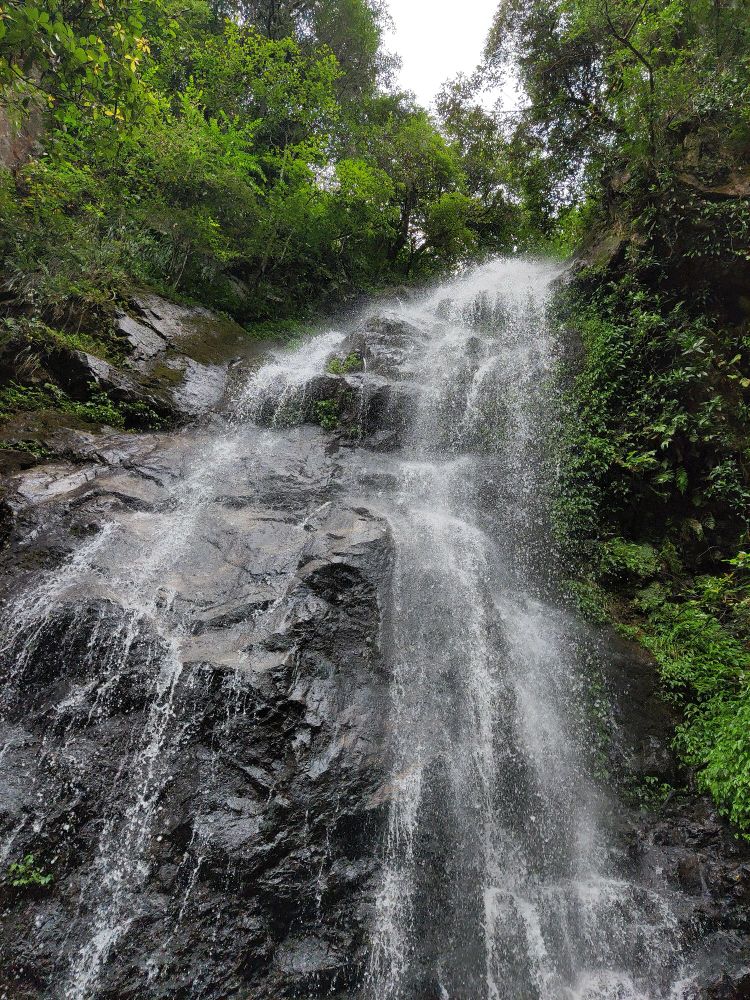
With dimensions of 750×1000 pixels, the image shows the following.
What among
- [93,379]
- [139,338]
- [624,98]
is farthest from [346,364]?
[624,98]

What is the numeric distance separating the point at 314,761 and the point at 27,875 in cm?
237

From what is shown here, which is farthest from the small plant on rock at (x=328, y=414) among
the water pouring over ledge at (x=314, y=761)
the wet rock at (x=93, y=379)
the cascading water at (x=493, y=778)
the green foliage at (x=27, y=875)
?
the green foliage at (x=27, y=875)

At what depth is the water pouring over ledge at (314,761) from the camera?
4.13 m

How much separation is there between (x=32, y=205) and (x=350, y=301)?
28.8 feet

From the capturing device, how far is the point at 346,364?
10.8 metres

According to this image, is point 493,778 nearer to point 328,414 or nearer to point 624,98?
point 328,414

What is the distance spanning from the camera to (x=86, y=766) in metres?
4.58

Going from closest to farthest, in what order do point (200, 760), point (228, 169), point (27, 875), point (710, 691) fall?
point (27, 875) → point (200, 760) → point (710, 691) → point (228, 169)

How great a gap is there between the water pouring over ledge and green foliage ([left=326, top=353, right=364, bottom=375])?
155 inches

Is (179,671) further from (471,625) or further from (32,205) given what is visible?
(32,205)

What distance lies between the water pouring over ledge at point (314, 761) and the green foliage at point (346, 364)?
3930 mm

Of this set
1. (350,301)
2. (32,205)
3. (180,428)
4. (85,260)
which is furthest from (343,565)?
(350,301)

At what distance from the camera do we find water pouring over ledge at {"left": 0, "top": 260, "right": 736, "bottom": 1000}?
4.13m

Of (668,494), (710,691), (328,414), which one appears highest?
(328,414)
